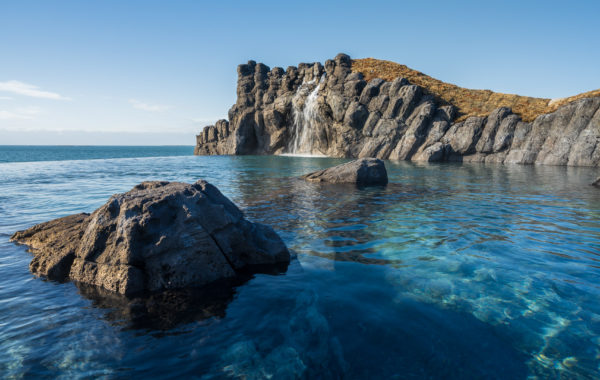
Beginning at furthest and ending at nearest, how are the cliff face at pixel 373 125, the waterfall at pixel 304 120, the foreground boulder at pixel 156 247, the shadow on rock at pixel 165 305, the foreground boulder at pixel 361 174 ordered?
the waterfall at pixel 304 120 → the cliff face at pixel 373 125 → the foreground boulder at pixel 361 174 → the foreground boulder at pixel 156 247 → the shadow on rock at pixel 165 305

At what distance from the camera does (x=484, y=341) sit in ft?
15.5

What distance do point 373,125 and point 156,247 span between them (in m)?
52.4

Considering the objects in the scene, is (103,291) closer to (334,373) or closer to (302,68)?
(334,373)

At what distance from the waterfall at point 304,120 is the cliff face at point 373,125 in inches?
8.0

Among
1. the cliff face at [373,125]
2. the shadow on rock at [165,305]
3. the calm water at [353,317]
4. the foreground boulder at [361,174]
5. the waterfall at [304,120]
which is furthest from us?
the waterfall at [304,120]

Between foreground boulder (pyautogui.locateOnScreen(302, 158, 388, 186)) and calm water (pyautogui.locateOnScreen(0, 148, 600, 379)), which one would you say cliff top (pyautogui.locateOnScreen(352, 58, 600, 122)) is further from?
calm water (pyautogui.locateOnScreen(0, 148, 600, 379))

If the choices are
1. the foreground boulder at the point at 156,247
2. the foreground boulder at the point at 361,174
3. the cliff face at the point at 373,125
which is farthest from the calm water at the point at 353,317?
the cliff face at the point at 373,125

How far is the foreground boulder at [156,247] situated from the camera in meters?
6.33

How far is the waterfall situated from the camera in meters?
64.6

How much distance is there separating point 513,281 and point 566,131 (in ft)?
136

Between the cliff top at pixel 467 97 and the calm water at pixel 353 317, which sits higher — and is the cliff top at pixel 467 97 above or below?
above

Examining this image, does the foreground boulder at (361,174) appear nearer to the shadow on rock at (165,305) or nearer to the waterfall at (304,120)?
the shadow on rock at (165,305)

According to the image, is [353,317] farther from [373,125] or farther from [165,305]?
[373,125]

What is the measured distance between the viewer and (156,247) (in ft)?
20.9
